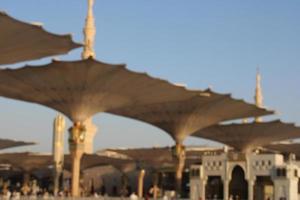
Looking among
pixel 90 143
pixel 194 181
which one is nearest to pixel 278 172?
pixel 194 181

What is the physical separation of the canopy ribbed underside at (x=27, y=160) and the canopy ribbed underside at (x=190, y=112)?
91.9ft

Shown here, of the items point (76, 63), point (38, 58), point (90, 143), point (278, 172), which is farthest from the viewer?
point (90, 143)

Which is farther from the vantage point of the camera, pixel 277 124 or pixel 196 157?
pixel 196 157

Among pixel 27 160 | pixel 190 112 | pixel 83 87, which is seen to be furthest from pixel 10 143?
pixel 83 87

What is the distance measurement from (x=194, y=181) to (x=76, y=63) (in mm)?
24355

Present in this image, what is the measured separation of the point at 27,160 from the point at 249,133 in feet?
101

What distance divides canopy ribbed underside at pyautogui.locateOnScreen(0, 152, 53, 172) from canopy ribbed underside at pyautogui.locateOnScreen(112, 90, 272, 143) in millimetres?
27997

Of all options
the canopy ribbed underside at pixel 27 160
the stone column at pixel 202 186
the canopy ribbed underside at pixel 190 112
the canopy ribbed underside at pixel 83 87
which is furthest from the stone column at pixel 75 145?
the canopy ribbed underside at pixel 27 160

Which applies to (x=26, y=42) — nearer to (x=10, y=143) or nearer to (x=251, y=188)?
(x=251, y=188)

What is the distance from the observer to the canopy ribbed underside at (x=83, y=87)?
33281 millimetres

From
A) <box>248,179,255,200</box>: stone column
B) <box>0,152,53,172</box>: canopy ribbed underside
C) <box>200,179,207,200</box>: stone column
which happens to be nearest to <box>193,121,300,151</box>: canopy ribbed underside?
<box>248,179,255,200</box>: stone column

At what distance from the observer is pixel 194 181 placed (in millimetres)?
53219

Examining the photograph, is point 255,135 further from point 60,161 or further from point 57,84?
point 60,161

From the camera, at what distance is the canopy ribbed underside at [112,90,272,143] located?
43.1 metres
